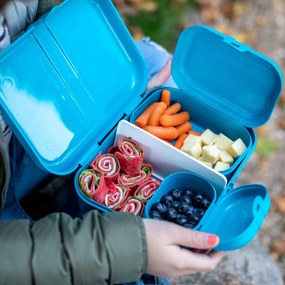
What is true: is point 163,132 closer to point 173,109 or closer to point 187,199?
point 173,109

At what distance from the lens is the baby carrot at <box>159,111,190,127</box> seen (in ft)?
4.16

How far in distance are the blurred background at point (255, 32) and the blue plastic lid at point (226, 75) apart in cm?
62

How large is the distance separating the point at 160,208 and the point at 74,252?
0.22 metres

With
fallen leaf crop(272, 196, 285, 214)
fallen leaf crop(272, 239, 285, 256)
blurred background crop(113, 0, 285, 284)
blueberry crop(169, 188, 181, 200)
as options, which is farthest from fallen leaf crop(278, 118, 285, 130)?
blueberry crop(169, 188, 181, 200)

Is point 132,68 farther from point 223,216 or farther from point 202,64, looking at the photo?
point 223,216

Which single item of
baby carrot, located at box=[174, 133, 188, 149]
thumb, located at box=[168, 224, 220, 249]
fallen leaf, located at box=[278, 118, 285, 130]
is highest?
thumb, located at box=[168, 224, 220, 249]

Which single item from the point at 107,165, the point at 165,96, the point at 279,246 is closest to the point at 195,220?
the point at 107,165

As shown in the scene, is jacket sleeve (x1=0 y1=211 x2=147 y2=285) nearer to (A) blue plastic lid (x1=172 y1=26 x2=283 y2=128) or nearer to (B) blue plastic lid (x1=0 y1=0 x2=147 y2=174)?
(B) blue plastic lid (x1=0 y1=0 x2=147 y2=174)

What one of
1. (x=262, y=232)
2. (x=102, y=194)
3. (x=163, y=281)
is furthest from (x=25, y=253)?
(x=262, y=232)

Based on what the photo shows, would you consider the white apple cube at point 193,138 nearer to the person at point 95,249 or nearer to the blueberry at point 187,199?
the blueberry at point 187,199

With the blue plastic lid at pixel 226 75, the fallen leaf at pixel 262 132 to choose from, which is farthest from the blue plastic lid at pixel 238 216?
the fallen leaf at pixel 262 132

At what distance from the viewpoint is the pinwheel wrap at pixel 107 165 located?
1.17 meters

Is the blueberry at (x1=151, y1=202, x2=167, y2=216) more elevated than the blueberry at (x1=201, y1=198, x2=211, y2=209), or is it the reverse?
the blueberry at (x1=151, y1=202, x2=167, y2=216)

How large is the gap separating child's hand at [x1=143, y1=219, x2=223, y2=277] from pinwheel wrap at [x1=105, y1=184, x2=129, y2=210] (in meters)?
0.14
